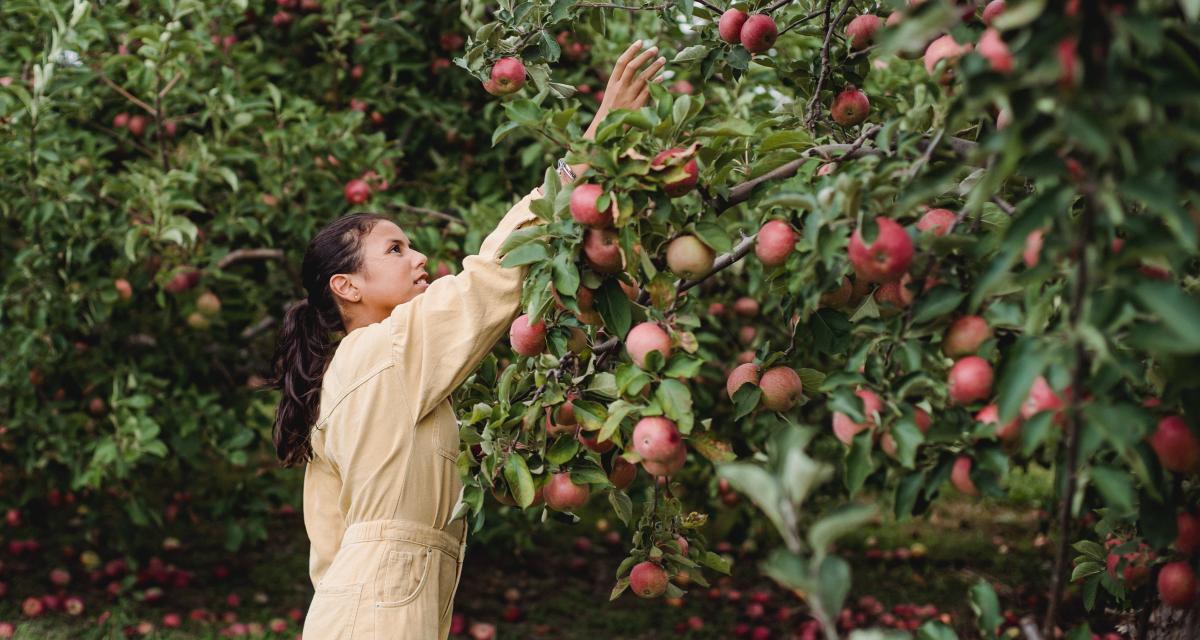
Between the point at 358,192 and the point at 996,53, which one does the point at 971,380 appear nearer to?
the point at 996,53

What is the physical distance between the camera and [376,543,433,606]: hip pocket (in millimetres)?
1856

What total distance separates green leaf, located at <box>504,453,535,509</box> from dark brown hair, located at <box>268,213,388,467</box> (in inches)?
24.7

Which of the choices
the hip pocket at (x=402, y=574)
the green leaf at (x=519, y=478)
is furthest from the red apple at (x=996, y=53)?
the hip pocket at (x=402, y=574)

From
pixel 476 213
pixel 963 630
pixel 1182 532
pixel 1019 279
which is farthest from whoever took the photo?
pixel 963 630

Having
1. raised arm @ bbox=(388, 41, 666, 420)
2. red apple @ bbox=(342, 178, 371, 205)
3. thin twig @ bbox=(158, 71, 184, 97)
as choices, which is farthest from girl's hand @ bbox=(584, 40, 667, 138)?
thin twig @ bbox=(158, 71, 184, 97)

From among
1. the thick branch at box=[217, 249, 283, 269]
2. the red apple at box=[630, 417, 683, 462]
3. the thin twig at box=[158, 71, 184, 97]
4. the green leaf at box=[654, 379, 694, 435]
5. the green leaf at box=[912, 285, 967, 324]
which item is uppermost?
the green leaf at box=[912, 285, 967, 324]

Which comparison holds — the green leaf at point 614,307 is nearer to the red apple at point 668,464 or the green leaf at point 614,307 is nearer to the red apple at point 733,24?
the red apple at point 668,464

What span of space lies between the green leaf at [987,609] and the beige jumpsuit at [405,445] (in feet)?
2.94

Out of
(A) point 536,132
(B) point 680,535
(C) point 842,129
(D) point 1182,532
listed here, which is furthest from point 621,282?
(D) point 1182,532

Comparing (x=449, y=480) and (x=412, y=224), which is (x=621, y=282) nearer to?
(x=449, y=480)

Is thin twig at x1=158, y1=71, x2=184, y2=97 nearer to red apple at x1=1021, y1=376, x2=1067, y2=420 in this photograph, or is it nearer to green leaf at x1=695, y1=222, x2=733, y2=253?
green leaf at x1=695, y1=222, x2=733, y2=253

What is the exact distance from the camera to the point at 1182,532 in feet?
4.61

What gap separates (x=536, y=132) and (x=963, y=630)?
2796mm

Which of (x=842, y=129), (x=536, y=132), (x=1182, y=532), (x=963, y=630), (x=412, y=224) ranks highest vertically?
(x=536, y=132)
